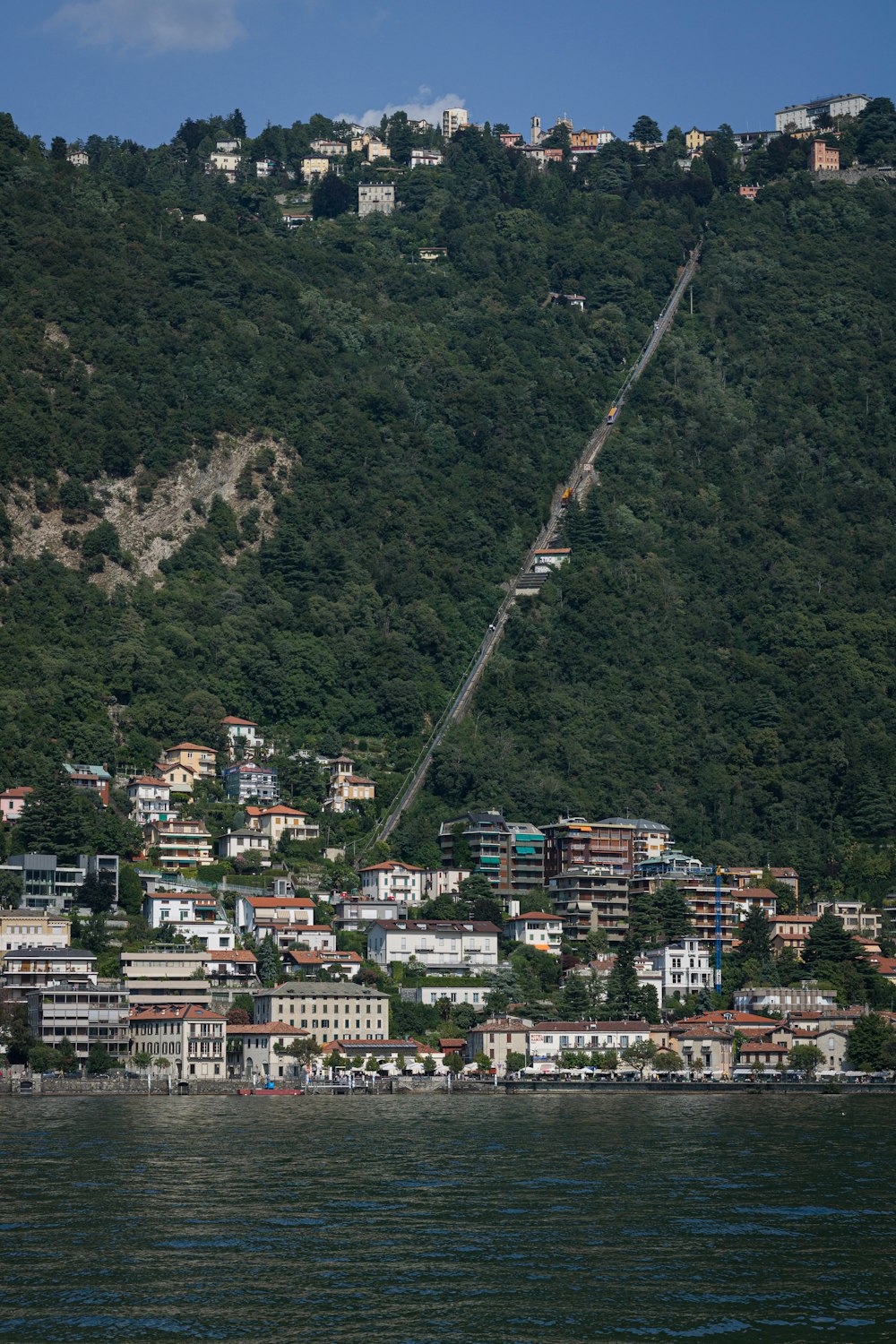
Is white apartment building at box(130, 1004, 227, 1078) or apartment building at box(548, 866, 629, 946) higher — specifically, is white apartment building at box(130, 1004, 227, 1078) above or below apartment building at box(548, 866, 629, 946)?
below

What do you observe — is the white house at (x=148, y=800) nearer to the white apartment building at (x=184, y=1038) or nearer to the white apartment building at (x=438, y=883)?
the white apartment building at (x=438, y=883)

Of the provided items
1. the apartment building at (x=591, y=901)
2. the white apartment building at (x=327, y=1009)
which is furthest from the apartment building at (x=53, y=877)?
the apartment building at (x=591, y=901)

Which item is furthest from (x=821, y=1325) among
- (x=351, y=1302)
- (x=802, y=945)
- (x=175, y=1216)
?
(x=802, y=945)

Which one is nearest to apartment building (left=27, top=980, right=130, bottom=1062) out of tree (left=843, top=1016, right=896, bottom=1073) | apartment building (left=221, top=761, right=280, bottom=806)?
apartment building (left=221, top=761, right=280, bottom=806)

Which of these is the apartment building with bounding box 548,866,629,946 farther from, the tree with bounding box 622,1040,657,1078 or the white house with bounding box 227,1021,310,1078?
the white house with bounding box 227,1021,310,1078

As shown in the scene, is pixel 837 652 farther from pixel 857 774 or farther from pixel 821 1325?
pixel 821 1325

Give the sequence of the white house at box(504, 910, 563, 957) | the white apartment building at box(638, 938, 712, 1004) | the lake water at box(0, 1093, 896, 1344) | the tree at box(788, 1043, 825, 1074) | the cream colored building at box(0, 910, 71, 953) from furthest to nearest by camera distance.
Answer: the white house at box(504, 910, 563, 957), the white apartment building at box(638, 938, 712, 1004), the cream colored building at box(0, 910, 71, 953), the tree at box(788, 1043, 825, 1074), the lake water at box(0, 1093, 896, 1344)

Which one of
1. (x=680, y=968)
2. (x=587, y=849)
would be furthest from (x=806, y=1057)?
(x=587, y=849)

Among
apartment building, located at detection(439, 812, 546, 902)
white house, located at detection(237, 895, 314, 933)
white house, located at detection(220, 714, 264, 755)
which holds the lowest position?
white house, located at detection(237, 895, 314, 933)
